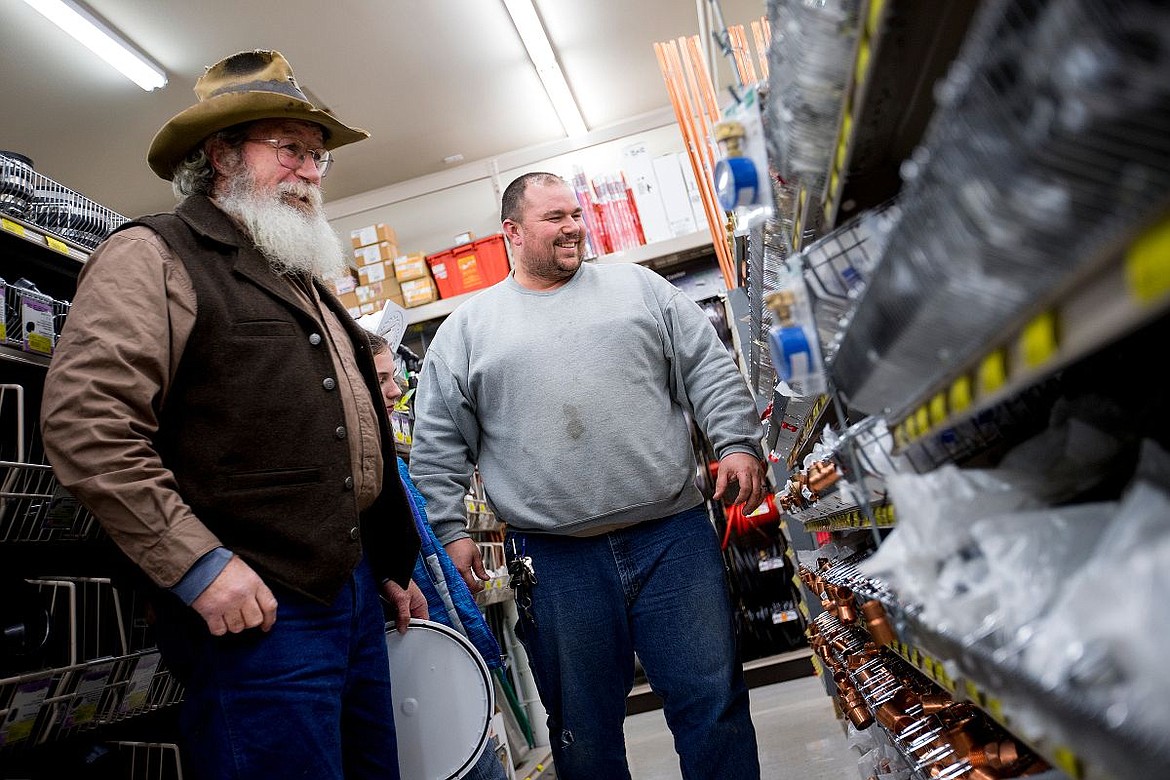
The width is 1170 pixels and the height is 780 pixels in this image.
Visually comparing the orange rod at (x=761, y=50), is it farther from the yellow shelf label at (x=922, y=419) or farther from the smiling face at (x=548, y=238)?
the yellow shelf label at (x=922, y=419)

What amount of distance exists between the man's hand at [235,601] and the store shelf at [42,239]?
0.92m

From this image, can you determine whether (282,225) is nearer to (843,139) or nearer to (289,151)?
(289,151)

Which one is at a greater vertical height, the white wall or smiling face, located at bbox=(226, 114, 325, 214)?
the white wall

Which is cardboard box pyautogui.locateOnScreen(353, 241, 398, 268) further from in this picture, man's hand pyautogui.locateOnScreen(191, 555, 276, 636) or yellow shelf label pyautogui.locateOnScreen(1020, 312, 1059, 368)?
yellow shelf label pyautogui.locateOnScreen(1020, 312, 1059, 368)

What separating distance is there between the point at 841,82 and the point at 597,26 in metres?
4.36

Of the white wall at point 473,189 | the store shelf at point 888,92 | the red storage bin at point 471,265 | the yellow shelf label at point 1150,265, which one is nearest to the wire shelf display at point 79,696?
the store shelf at point 888,92

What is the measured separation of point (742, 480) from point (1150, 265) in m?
1.78

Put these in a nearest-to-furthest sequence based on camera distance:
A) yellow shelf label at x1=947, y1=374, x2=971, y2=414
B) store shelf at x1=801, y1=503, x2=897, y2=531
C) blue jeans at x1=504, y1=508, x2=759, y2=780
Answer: yellow shelf label at x1=947, y1=374, x2=971, y2=414
store shelf at x1=801, y1=503, x2=897, y2=531
blue jeans at x1=504, y1=508, x2=759, y2=780

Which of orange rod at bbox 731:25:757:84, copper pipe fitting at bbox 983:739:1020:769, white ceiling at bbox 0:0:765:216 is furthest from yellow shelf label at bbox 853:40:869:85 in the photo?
white ceiling at bbox 0:0:765:216

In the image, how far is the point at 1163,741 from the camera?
50 centimetres

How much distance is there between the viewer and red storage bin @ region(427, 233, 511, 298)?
5477 millimetres

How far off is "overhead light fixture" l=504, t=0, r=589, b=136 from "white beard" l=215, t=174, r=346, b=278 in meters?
2.89

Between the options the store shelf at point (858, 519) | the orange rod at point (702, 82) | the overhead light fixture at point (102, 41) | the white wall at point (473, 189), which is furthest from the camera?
the white wall at point (473, 189)

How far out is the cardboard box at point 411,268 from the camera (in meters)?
5.43
